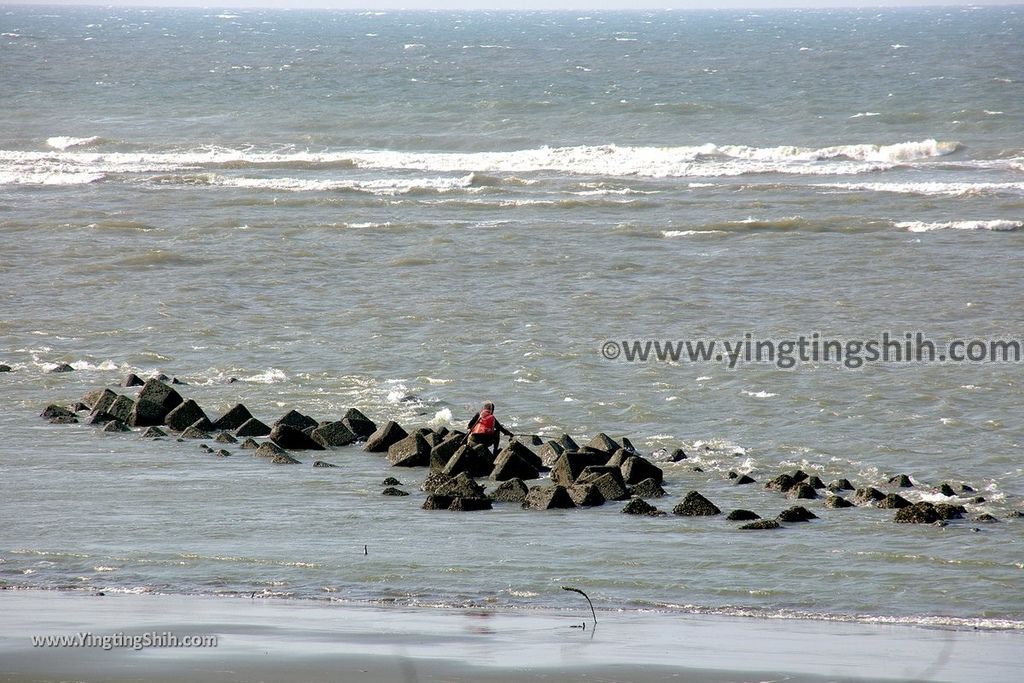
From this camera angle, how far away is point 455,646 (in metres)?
9.33

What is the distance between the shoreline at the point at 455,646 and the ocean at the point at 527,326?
526 mm

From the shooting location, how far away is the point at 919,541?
497 inches

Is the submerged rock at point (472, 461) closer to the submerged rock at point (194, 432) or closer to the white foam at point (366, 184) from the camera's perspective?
the submerged rock at point (194, 432)

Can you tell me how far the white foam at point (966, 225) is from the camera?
3288 cm

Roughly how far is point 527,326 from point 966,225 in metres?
15.2

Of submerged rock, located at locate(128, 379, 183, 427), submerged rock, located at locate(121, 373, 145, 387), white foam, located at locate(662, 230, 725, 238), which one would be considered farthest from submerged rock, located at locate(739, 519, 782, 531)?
white foam, located at locate(662, 230, 725, 238)

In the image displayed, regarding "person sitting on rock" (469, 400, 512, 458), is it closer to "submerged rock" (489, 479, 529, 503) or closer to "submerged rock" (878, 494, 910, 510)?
"submerged rock" (489, 479, 529, 503)

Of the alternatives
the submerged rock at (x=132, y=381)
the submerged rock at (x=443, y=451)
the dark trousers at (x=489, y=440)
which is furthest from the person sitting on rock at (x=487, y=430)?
the submerged rock at (x=132, y=381)

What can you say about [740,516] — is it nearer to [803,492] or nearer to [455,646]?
[803,492]

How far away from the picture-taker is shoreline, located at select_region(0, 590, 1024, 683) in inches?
339

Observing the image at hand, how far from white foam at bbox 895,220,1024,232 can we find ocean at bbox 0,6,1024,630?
5.4 inches

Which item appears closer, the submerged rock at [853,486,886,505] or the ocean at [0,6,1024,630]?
the ocean at [0,6,1024,630]

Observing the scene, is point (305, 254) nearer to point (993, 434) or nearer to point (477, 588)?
point (993, 434)

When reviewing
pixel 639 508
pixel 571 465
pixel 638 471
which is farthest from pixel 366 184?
pixel 639 508
